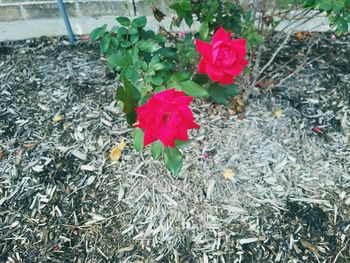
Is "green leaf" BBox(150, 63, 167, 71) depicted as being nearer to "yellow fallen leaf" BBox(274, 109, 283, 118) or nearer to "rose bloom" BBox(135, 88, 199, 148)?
"rose bloom" BBox(135, 88, 199, 148)

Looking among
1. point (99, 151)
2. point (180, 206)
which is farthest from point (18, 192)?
point (180, 206)

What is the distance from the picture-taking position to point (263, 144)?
203cm

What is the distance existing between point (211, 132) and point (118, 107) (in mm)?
546

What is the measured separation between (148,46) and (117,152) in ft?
2.33

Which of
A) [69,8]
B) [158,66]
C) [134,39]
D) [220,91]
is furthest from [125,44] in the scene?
[69,8]

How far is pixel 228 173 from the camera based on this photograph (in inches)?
76.3

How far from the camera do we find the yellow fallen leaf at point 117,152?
6.66 ft

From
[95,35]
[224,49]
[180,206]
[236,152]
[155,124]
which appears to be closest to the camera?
[155,124]

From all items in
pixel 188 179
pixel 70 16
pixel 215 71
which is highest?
pixel 215 71

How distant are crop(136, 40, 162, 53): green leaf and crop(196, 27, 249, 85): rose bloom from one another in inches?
10.0

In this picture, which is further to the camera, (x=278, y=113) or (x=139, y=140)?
(x=278, y=113)

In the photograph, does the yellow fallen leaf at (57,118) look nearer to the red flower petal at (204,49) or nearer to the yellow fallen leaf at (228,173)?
the yellow fallen leaf at (228,173)

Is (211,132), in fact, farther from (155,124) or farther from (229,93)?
(155,124)

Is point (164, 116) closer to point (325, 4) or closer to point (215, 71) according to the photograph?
point (215, 71)
